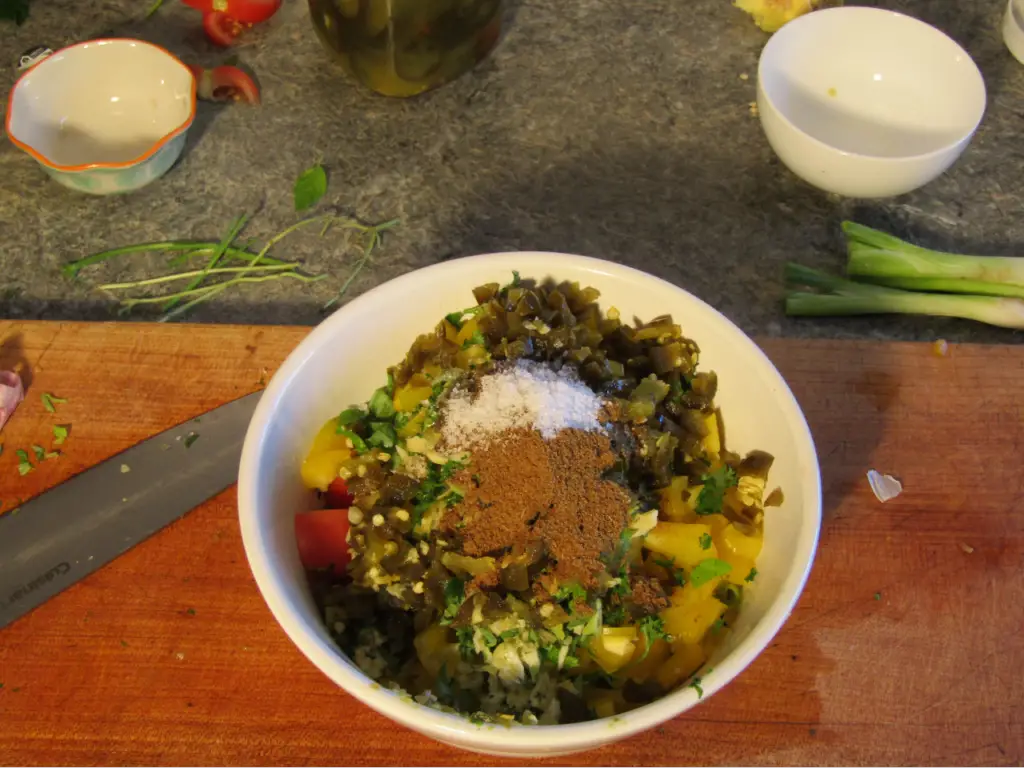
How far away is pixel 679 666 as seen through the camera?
36.6 inches

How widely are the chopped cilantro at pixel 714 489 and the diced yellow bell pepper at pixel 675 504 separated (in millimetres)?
16

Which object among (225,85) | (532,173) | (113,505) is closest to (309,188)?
(225,85)

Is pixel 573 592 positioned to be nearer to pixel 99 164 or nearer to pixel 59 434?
pixel 59 434

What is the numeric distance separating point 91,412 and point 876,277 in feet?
4.34

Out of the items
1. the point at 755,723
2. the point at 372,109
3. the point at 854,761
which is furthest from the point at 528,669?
the point at 372,109

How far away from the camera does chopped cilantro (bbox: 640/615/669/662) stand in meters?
0.91

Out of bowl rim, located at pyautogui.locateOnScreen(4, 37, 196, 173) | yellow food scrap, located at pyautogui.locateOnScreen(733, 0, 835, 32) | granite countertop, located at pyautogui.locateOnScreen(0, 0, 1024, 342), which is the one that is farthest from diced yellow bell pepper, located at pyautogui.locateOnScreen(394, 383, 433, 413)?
yellow food scrap, located at pyautogui.locateOnScreen(733, 0, 835, 32)

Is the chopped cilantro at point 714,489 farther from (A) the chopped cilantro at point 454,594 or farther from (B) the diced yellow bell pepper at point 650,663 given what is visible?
(A) the chopped cilantro at point 454,594

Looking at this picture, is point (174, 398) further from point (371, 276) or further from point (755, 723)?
point (755, 723)

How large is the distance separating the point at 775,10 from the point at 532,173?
68 centimetres

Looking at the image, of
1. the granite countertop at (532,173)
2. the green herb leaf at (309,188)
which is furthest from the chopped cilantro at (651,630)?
the green herb leaf at (309,188)

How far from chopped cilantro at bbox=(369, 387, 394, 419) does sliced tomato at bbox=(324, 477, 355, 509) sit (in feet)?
0.33

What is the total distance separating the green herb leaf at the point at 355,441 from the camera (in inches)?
42.0

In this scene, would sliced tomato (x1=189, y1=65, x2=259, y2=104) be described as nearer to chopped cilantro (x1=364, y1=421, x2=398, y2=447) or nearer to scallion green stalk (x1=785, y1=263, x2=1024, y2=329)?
chopped cilantro (x1=364, y1=421, x2=398, y2=447)
